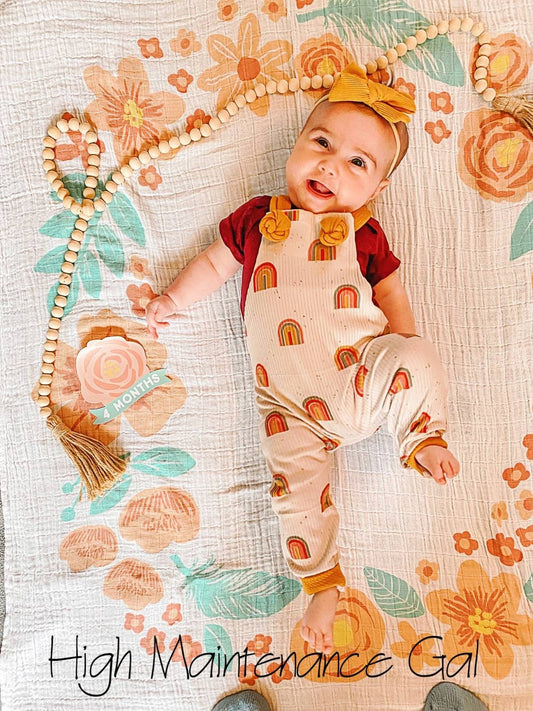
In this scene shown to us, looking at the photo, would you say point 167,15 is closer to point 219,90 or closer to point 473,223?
point 219,90

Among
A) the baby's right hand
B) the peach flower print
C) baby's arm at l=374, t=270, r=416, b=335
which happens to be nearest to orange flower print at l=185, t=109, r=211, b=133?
the peach flower print

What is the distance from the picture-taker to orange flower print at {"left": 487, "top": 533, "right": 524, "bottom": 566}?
1.17 m

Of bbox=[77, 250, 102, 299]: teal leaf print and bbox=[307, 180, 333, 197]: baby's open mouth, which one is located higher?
bbox=[307, 180, 333, 197]: baby's open mouth

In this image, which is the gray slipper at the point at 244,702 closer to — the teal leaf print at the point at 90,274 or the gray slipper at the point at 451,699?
the gray slipper at the point at 451,699

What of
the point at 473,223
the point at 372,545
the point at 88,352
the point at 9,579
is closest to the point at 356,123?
the point at 473,223

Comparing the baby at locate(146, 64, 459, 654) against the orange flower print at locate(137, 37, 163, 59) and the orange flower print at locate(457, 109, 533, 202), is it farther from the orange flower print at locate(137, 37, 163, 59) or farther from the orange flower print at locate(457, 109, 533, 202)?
the orange flower print at locate(137, 37, 163, 59)

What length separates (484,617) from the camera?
3.78ft

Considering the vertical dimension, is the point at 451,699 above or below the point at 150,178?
below

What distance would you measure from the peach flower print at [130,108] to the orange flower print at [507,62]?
1.98ft

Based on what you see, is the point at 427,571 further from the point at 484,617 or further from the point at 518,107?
the point at 518,107

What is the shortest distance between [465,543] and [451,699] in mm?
256

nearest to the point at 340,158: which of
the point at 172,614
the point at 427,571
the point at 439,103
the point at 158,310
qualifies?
the point at 439,103

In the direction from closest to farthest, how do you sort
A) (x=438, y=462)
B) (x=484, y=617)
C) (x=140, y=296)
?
(x=438, y=462), (x=484, y=617), (x=140, y=296)

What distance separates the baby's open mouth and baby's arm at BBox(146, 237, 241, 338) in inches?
7.6
